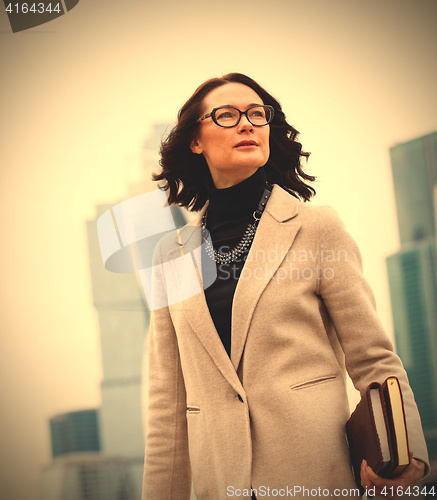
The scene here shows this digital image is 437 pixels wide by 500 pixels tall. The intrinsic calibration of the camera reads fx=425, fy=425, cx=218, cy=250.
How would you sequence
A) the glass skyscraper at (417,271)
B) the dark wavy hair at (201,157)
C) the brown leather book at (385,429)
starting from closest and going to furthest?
the brown leather book at (385,429), the dark wavy hair at (201,157), the glass skyscraper at (417,271)

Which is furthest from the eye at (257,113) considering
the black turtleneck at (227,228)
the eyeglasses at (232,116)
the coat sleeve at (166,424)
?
the coat sleeve at (166,424)

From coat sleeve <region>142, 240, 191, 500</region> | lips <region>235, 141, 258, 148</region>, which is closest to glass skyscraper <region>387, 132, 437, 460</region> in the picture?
lips <region>235, 141, 258, 148</region>

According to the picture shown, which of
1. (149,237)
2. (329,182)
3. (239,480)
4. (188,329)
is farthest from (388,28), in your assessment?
(239,480)

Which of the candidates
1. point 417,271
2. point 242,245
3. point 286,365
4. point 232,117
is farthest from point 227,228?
point 417,271

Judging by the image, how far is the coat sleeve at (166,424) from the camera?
1.09m

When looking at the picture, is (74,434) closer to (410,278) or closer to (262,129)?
(262,129)

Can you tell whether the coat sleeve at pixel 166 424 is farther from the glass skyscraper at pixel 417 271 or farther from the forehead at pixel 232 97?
the glass skyscraper at pixel 417 271

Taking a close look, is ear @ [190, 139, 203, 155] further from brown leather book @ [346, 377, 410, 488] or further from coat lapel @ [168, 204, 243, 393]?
brown leather book @ [346, 377, 410, 488]

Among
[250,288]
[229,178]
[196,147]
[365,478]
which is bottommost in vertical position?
[365,478]

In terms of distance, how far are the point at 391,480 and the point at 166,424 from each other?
563mm

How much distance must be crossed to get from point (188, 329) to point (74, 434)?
2.55ft

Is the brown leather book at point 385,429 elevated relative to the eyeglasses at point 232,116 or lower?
lower

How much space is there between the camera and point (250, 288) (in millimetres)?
978

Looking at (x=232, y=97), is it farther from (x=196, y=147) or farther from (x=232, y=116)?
(x=196, y=147)
